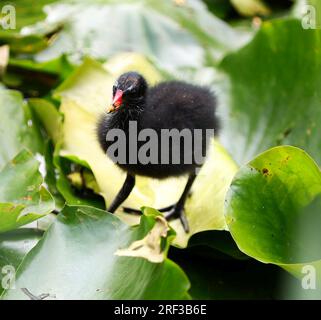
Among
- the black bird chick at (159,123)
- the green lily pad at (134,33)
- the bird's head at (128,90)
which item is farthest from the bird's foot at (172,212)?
the green lily pad at (134,33)

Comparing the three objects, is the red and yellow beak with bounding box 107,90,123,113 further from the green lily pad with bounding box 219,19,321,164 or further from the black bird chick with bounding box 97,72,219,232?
the green lily pad with bounding box 219,19,321,164

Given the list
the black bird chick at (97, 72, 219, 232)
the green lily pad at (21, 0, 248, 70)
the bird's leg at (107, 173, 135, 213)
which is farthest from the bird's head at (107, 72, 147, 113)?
the green lily pad at (21, 0, 248, 70)

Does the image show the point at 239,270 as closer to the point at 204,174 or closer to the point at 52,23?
the point at 204,174

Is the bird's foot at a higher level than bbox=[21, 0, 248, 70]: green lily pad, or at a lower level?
lower

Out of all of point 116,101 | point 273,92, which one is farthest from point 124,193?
point 273,92

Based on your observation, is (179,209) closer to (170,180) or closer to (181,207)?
(181,207)
